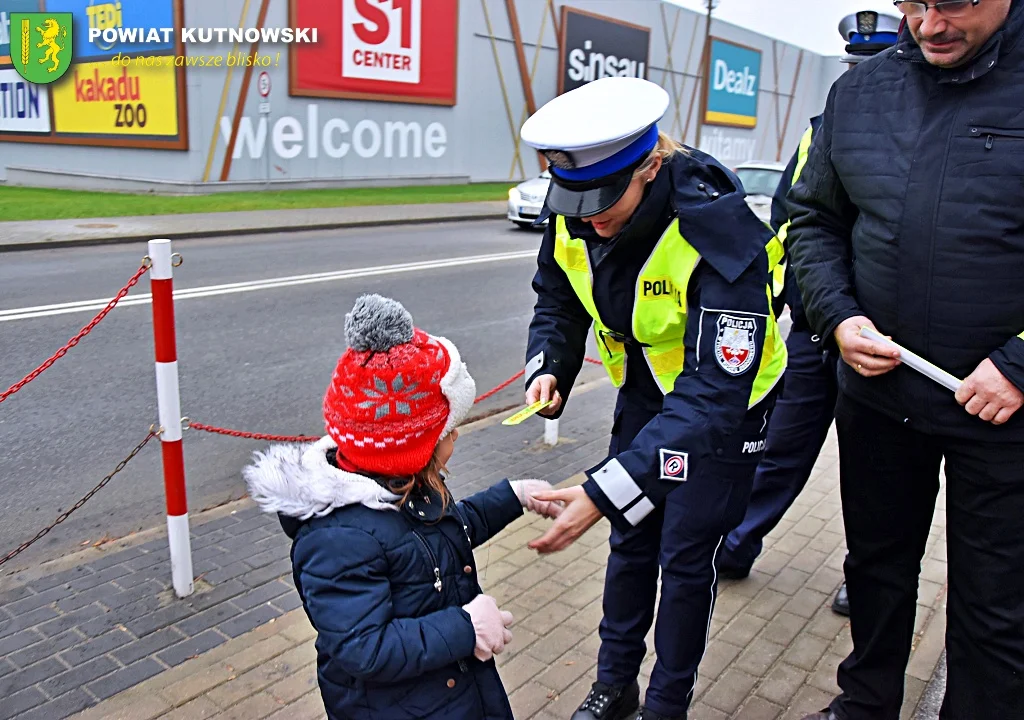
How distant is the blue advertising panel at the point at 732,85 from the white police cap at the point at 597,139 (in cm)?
3838

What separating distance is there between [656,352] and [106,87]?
23.8m

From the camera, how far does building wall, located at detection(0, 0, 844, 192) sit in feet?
71.5

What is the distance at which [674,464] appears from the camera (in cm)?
233

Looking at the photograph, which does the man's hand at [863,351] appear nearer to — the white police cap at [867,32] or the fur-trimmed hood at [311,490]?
the fur-trimmed hood at [311,490]

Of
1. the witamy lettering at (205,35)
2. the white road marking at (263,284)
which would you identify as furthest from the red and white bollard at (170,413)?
the witamy lettering at (205,35)

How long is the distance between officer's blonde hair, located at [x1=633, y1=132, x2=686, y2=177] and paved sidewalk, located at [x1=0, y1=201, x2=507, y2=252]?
12.3m

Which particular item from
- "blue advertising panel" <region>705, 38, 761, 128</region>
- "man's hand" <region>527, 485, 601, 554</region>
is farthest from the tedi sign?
"man's hand" <region>527, 485, 601, 554</region>

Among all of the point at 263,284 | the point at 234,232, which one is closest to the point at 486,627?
the point at 263,284

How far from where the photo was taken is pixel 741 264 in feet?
7.69

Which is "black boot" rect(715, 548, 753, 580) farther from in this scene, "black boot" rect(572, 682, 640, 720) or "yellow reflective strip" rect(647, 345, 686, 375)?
"yellow reflective strip" rect(647, 345, 686, 375)

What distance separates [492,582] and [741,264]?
80.1 inches

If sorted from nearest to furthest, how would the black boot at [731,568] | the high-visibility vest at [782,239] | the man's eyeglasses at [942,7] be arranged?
the man's eyeglasses at [942,7]
the high-visibility vest at [782,239]
the black boot at [731,568]

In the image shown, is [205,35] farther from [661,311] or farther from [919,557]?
[919,557]

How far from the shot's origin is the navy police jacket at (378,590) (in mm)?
1818
